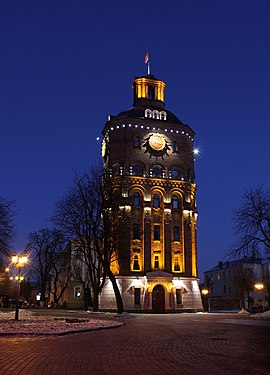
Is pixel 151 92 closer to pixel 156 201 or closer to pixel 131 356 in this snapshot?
pixel 156 201

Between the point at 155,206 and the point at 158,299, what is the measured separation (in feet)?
39.3

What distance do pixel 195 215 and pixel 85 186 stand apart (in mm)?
21612

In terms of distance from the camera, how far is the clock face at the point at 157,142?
2409 inches

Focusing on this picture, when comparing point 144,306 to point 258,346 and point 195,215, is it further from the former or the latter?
point 258,346

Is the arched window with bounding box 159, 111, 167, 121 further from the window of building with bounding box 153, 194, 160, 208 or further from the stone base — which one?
the stone base

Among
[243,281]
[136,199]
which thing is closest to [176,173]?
[136,199]

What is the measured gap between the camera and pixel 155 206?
195 feet

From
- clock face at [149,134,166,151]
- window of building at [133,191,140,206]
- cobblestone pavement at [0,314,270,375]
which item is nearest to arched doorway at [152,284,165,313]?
window of building at [133,191,140,206]

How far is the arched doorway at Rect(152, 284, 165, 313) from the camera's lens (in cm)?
5625

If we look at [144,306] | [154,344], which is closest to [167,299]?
[144,306]

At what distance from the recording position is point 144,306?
5503 cm

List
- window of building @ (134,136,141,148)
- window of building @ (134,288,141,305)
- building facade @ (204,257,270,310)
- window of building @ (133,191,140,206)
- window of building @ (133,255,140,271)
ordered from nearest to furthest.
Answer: window of building @ (134,288,141,305) < window of building @ (133,255,140,271) < window of building @ (133,191,140,206) < window of building @ (134,136,141,148) < building facade @ (204,257,270,310)

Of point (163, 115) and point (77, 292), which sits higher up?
point (163, 115)

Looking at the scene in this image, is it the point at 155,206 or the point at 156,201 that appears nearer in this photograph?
the point at 155,206
